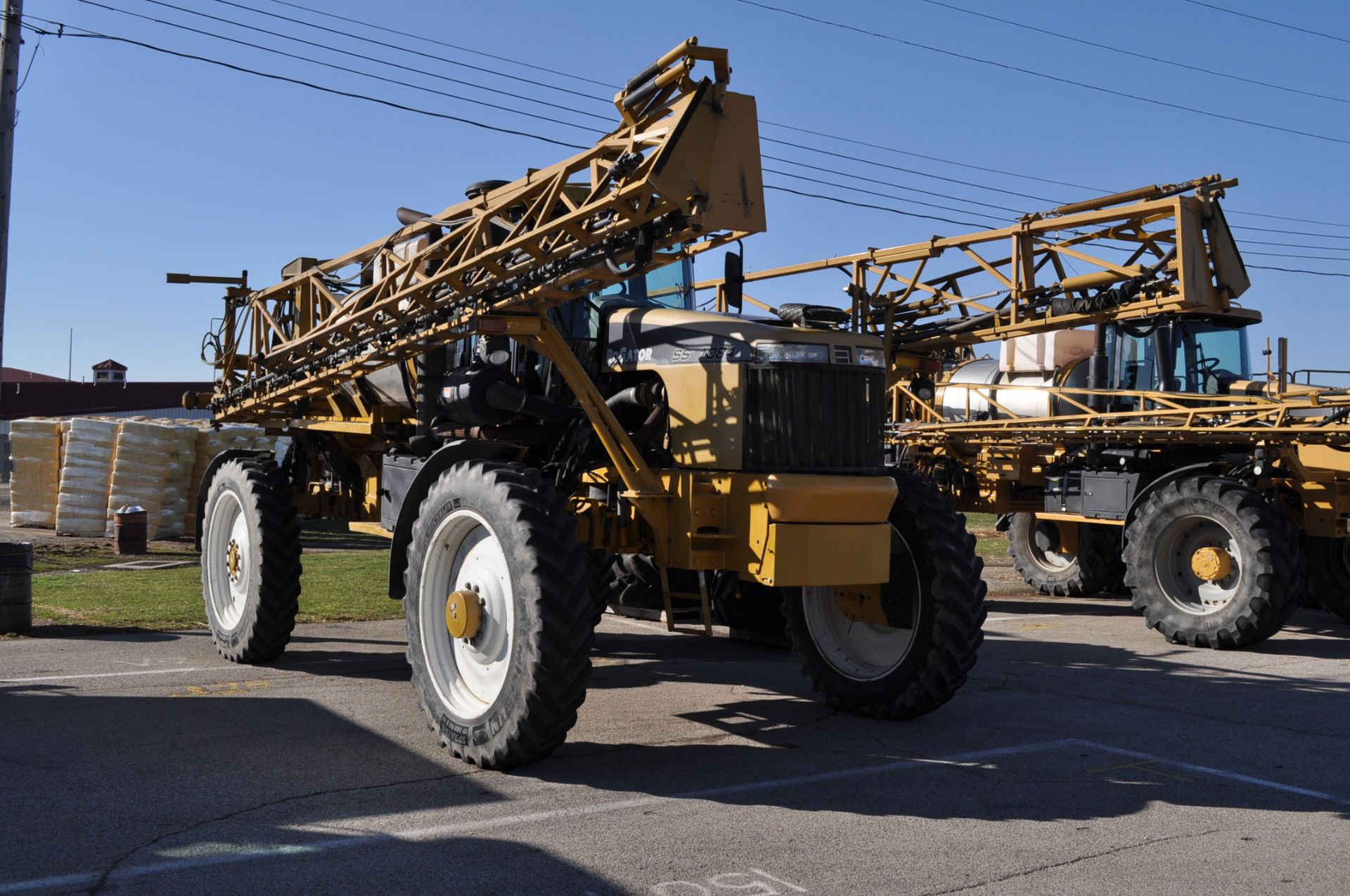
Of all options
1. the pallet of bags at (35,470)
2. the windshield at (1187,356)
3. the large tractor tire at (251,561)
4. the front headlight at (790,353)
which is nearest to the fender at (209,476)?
the large tractor tire at (251,561)

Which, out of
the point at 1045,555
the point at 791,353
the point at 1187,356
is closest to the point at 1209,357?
the point at 1187,356

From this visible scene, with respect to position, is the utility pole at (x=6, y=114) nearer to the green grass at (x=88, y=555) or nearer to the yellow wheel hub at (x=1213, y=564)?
the green grass at (x=88, y=555)

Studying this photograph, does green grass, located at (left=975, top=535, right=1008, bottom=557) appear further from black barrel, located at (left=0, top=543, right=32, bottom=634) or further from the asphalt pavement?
black barrel, located at (left=0, top=543, right=32, bottom=634)

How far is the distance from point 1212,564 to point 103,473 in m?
16.9

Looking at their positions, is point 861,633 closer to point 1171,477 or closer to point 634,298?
point 634,298

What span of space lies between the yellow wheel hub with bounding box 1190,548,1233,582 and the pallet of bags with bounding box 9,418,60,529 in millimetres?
17795

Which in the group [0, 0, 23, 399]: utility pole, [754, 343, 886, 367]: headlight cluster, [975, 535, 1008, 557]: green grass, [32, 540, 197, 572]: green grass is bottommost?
[32, 540, 197, 572]: green grass

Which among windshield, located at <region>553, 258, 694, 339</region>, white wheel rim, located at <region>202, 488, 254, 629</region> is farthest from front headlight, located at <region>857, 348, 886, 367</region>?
white wheel rim, located at <region>202, 488, 254, 629</region>

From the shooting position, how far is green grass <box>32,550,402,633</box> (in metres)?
11.2

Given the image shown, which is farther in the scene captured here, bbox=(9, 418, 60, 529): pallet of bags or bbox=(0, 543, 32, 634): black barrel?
bbox=(9, 418, 60, 529): pallet of bags

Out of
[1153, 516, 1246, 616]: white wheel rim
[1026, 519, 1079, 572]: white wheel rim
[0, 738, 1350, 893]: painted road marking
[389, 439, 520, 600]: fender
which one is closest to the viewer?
[0, 738, 1350, 893]: painted road marking

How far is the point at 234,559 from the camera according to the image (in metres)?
9.55

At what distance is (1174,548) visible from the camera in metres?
11.7

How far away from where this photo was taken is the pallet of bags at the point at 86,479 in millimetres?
20219
